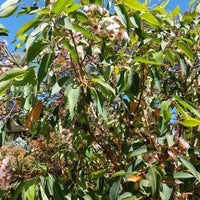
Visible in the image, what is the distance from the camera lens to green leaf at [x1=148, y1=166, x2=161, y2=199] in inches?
40.8

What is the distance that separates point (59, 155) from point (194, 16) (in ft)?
3.03

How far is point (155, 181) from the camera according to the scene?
1.05 meters

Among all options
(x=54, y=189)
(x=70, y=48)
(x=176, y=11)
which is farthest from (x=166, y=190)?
(x=176, y=11)

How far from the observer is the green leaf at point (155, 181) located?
1.04m

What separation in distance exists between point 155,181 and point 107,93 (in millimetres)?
302

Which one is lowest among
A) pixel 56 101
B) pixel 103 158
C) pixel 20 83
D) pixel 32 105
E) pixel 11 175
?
pixel 103 158

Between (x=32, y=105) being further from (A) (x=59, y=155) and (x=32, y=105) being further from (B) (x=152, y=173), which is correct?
(A) (x=59, y=155)

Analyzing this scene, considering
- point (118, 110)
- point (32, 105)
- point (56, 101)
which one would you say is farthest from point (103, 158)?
point (32, 105)

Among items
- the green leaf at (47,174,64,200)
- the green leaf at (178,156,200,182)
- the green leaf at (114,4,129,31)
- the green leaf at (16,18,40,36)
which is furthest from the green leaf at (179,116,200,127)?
the green leaf at (16,18,40,36)

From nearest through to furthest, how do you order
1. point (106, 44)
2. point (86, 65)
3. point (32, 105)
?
point (32, 105) → point (86, 65) → point (106, 44)

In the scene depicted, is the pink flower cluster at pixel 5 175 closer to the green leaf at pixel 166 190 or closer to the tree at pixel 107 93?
the tree at pixel 107 93

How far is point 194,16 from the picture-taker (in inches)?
63.0

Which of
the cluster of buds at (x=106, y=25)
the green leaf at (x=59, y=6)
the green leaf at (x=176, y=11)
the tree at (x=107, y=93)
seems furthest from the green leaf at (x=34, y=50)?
the green leaf at (x=176, y=11)

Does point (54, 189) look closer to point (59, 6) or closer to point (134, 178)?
point (134, 178)
